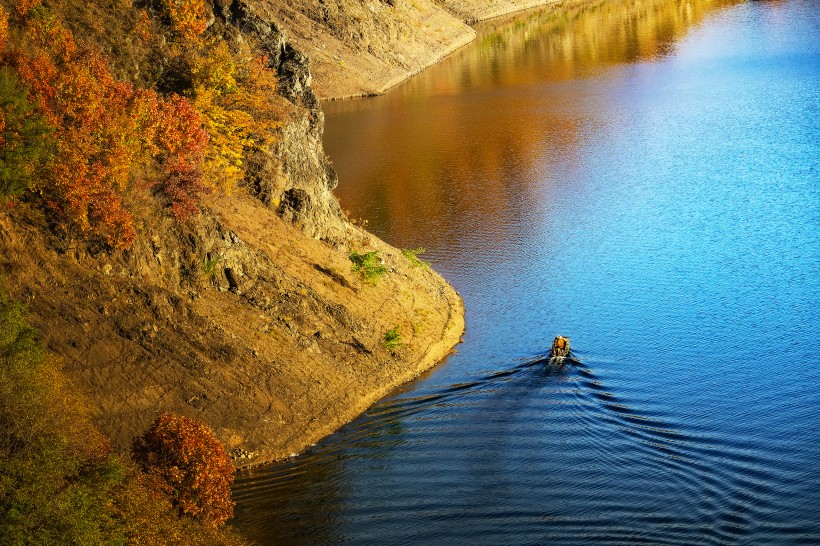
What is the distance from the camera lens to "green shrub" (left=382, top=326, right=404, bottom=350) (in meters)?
52.2

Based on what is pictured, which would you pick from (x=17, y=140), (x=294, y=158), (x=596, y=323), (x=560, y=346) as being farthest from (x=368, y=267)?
(x=17, y=140)

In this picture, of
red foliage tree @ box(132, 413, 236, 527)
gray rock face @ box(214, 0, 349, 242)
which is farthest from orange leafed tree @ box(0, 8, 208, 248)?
red foliage tree @ box(132, 413, 236, 527)

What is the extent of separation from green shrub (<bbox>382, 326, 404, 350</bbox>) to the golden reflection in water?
17488mm

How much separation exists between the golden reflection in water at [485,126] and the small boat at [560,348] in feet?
64.0

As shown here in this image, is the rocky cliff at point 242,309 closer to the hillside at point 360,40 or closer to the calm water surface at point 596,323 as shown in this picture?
the calm water surface at point 596,323

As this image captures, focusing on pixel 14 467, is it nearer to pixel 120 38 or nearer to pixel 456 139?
pixel 120 38

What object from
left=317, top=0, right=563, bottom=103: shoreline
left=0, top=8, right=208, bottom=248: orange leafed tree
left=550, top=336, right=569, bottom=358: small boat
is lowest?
left=317, top=0, right=563, bottom=103: shoreline

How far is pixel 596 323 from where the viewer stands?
2165 inches

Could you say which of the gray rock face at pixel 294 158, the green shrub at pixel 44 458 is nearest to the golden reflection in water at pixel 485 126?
the gray rock face at pixel 294 158

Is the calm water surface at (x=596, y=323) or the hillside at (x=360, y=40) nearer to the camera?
the calm water surface at (x=596, y=323)

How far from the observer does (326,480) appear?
41.2 m

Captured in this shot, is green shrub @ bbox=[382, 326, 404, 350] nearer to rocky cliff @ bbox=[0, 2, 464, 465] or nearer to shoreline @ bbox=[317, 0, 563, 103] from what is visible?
rocky cliff @ bbox=[0, 2, 464, 465]

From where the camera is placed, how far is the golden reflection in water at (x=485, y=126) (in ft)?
254

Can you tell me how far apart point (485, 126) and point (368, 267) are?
50859 mm
